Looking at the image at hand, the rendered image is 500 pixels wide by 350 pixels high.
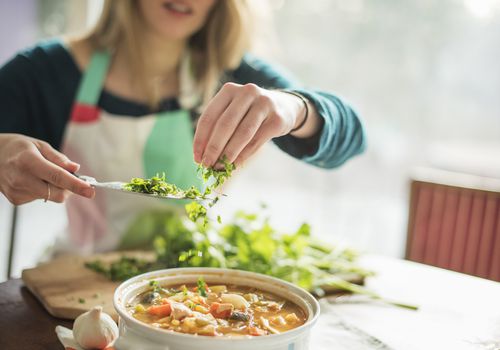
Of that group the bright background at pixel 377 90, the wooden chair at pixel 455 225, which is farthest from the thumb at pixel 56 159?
the bright background at pixel 377 90

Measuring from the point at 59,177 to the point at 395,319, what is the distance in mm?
963

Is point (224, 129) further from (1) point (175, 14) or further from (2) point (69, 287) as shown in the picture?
(1) point (175, 14)

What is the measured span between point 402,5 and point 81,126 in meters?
2.47

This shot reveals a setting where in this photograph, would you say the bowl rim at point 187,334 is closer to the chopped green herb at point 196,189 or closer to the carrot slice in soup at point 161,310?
the carrot slice in soup at point 161,310

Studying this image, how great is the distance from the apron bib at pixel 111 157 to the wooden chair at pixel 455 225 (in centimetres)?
116

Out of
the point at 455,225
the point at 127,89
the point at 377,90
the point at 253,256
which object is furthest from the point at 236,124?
the point at 377,90

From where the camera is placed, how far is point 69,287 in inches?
58.1

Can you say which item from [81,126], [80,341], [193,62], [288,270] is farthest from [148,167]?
[80,341]

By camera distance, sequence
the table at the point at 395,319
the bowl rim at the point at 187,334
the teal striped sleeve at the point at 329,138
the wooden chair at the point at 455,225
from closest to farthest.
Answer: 1. the bowl rim at the point at 187,334
2. the table at the point at 395,319
3. the teal striped sleeve at the point at 329,138
4. the wooden chair at the point at 455,225

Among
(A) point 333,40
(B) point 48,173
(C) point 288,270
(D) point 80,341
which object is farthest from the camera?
(A) point 333,40

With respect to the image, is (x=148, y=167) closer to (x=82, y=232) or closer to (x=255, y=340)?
(x=82, y=232)

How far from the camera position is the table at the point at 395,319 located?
4.05 feet

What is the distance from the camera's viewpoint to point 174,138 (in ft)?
7.39

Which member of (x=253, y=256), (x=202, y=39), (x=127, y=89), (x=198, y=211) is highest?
(x=202, y=39)
